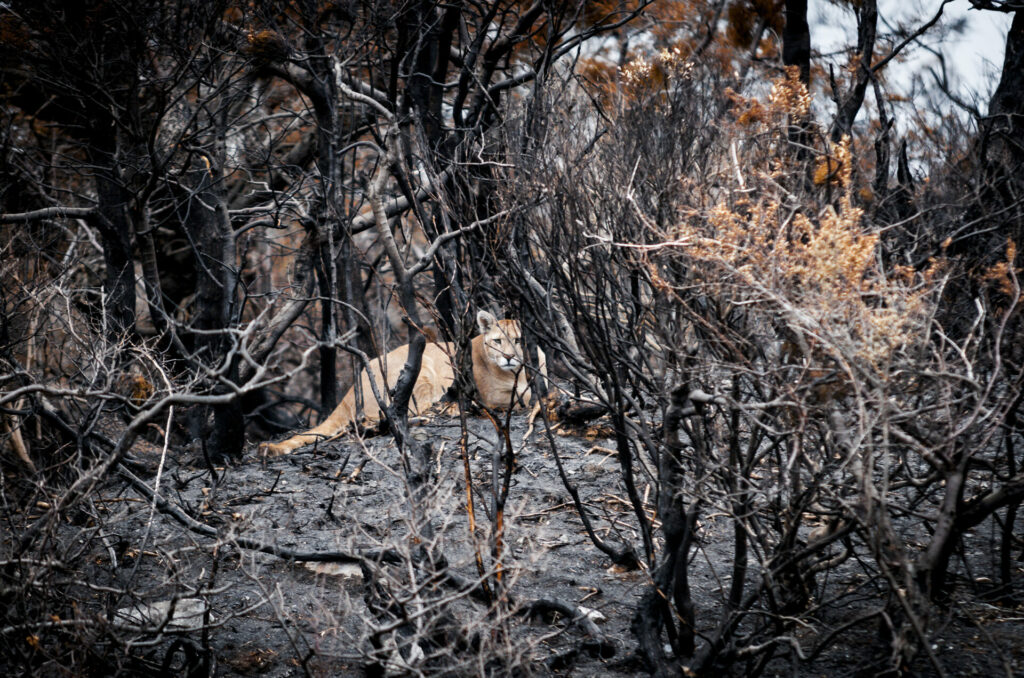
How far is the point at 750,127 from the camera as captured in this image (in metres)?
7.55

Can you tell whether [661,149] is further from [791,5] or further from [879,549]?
[791,5]

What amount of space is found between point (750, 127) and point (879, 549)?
17.5 ft

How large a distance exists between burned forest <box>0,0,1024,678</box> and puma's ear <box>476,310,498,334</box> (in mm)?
103

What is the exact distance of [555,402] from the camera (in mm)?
8438

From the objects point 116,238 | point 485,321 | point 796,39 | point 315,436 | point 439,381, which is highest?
point 796,39

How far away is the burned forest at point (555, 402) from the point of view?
345 centimetres

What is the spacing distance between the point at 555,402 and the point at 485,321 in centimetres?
121

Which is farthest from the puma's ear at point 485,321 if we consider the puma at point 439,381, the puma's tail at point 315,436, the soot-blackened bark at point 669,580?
the soot-blackened bark at point 669,580

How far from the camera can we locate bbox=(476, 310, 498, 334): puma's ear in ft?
28.5

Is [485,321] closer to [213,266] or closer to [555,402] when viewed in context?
[555,402]

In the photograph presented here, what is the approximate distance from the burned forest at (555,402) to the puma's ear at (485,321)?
0.10 metres

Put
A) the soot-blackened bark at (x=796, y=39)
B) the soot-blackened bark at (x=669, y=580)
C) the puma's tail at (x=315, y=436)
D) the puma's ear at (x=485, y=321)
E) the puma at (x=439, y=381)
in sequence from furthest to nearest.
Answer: the soot-blackened bark at (x=796, y=39)
the puma at (x=439, y=381)
the puma's ear at (x=485, y=321)
the puma's tail at (x=315, y=436)
the soot-blackened bark at (x=669, y=580)

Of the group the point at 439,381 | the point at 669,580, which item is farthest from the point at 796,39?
the point at 669,580

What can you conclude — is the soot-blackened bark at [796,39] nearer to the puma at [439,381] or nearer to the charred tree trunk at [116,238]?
the puma at [439,381]
